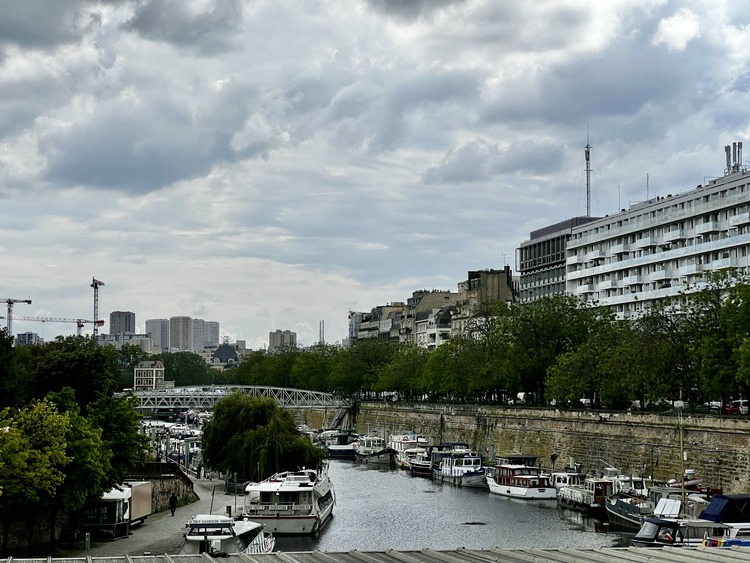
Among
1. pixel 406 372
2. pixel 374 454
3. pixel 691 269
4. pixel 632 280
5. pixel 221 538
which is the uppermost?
pixel 691 269

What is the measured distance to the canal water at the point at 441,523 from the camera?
65.8 metres

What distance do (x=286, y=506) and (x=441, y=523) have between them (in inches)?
450

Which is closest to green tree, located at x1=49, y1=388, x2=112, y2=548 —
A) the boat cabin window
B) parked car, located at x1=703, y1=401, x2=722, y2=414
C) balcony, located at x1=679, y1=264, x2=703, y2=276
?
the boat cabin window

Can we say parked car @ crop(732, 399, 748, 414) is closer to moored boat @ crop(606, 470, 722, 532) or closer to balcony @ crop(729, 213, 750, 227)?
moored boat @ crop(606, 470, 722, 532)

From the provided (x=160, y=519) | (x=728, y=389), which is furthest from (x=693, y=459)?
(x=160, y=519)

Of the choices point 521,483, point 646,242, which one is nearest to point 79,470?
point 521,483

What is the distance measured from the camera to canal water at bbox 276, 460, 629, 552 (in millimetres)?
65812

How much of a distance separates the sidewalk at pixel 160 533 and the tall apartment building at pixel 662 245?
56.4 m

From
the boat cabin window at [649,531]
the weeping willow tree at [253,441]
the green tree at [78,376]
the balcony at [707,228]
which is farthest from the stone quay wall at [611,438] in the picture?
the green tree at [78,376]

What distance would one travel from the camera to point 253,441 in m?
86.7

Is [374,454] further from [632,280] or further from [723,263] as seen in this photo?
[723,263]

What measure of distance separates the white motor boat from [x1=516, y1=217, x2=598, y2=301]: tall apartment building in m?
117

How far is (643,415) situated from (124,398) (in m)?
41.3

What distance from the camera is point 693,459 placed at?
271ft
